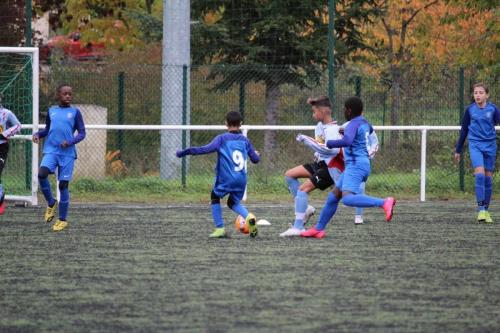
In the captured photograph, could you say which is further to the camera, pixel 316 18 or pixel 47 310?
pixel 316 18

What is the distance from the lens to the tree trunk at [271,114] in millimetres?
21125

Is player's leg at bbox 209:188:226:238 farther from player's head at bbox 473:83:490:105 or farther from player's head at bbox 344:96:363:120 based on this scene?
player's head at bbox 473:83:490:105

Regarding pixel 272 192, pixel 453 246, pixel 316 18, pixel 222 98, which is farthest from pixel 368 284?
pixel 316 18

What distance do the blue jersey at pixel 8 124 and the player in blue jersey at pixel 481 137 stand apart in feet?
19.1

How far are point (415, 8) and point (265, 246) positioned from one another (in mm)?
20500

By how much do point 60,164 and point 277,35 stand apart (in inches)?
437

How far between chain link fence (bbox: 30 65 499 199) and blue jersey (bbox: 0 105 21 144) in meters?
3.80

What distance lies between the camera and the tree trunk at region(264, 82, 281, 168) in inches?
832

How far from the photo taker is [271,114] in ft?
71.8

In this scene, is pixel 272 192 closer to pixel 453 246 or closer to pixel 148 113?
Result: pixel 148 113

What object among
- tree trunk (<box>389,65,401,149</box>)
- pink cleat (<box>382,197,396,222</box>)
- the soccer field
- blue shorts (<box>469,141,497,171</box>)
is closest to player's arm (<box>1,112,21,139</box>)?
the soccer field

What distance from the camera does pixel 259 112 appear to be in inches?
856

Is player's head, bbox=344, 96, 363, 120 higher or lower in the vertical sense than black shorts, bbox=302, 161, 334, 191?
higher

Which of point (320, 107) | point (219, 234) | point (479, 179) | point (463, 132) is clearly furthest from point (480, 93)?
point (219, 234)
